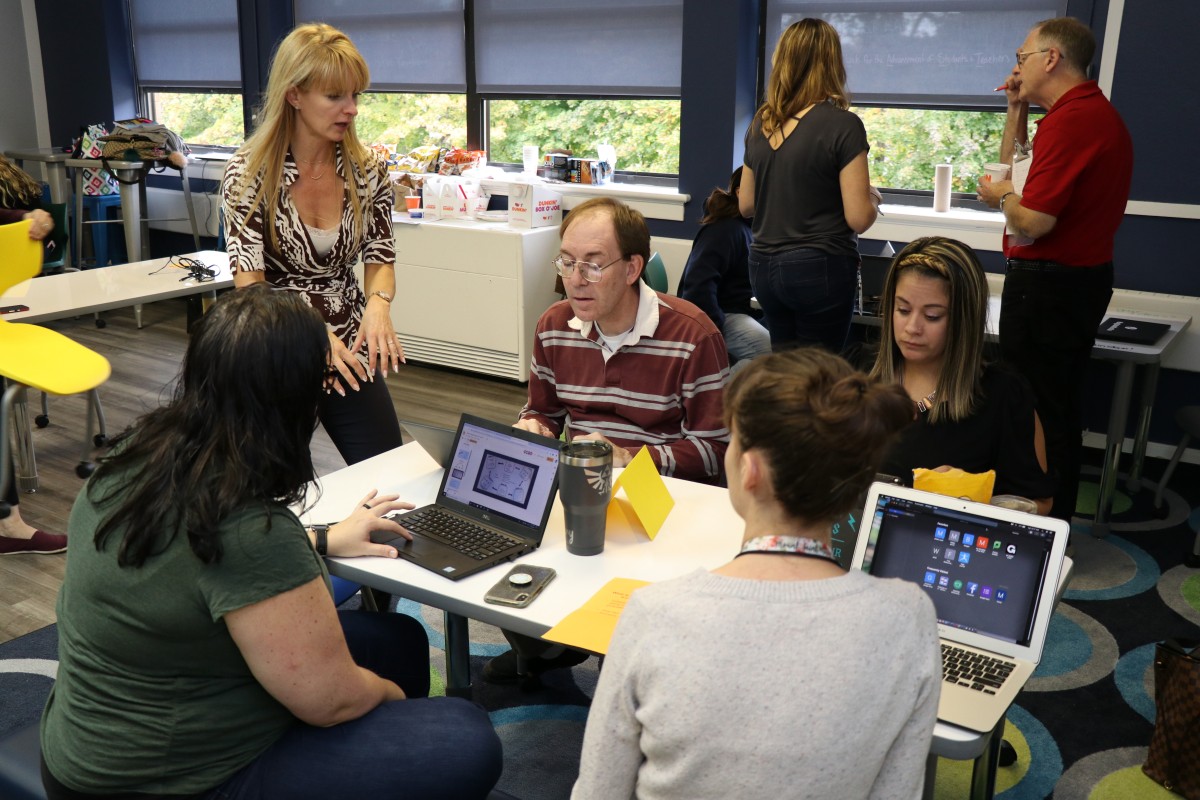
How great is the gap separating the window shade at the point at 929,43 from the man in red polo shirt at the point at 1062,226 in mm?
956

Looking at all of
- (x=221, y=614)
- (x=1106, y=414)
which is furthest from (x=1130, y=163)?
(x=221, y=614)

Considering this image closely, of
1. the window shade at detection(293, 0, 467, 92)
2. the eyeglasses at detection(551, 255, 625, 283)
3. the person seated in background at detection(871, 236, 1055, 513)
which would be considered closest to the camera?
the person seated in background at detection(871, 236, 1055, 513)

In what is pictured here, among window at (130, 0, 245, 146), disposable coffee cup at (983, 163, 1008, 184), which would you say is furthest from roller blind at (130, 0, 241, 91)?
disposable coffee cup at (983, 163, 1008, 184)

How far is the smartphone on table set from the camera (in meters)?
1.62

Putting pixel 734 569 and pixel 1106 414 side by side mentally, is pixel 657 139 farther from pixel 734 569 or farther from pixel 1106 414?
pixel 734 569

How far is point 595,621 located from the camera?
1.54 metres

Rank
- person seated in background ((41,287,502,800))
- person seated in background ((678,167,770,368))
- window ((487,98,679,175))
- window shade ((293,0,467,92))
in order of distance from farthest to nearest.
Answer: window shade ((293,0,467,92))
window ((487,98,679,175))
person seated in background ((678,167,770,368))
person seated in background ((41,287,502,800))

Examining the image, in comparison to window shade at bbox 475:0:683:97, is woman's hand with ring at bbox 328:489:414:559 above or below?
below

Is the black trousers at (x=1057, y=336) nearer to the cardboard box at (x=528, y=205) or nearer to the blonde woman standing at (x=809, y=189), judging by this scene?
the blonde woman standing at (x=809, y=189)

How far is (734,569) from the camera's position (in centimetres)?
112

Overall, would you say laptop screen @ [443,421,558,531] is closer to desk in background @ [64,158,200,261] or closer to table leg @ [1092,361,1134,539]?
table leg @ [1092,361,1134,539]

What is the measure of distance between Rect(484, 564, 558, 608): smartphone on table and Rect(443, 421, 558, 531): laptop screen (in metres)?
0.13

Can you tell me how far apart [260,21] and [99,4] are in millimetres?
1585

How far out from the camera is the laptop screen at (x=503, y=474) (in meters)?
1.84
